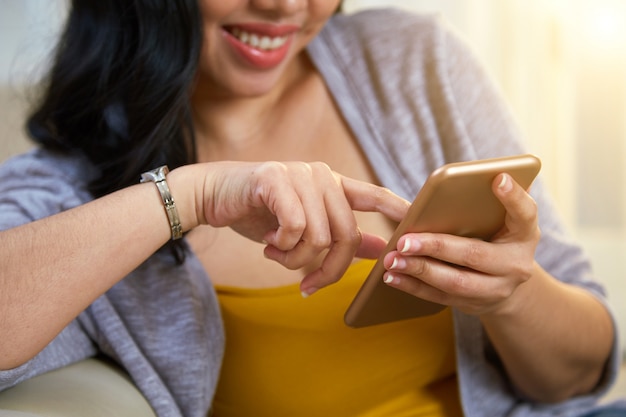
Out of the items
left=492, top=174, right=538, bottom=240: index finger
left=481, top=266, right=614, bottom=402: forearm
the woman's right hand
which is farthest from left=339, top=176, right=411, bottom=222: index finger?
left=481, top=266, right=614, bottom=402: forearm

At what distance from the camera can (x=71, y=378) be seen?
3.31 feet

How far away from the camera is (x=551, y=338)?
3.53ft

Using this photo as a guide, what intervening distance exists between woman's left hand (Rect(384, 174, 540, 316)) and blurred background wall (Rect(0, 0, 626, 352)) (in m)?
1.57

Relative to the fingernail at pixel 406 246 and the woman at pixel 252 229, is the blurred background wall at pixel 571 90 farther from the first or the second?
the fingernail at pixel 406 246

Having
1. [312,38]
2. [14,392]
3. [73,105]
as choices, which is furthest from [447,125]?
[14,392]

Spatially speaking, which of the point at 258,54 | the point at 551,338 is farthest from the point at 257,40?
the point at 551,338

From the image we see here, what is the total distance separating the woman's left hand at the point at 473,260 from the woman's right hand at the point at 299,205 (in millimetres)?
Answer: 59

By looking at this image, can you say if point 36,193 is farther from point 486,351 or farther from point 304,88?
point 486,351

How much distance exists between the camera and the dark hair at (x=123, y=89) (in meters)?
1.15

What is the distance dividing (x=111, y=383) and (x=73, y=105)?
0.43m

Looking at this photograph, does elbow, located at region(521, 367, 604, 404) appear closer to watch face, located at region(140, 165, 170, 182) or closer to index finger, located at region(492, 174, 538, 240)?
index finger, located at region(492, 174, 538, 240)

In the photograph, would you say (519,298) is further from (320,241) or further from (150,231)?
(150,231)

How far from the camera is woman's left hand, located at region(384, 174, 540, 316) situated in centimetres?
79

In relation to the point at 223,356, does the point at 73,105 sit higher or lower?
higher
